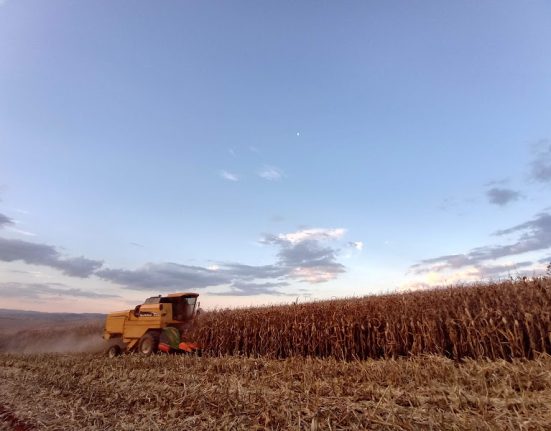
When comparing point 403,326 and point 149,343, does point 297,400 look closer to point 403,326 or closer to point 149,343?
point 403,326

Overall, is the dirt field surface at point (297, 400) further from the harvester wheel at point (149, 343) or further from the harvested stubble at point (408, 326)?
the harvester wheel at point (149, 343)

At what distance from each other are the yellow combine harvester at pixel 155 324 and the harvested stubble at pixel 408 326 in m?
1.14

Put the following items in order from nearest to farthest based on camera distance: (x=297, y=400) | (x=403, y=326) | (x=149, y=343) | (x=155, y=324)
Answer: (x=297, y=400)
(x=403, y=326)
(x=149, y=343)
(x=155, y=324)

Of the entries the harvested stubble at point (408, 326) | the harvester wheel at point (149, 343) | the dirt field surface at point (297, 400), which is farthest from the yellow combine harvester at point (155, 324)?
the dirt field surface at point (297, 400)

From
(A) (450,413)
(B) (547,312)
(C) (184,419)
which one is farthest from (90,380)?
(B) (547,312)

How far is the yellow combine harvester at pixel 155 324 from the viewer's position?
51.2 feet

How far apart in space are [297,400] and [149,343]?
1193 cm

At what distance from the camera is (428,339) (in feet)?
34.8

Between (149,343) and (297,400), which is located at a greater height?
(149,343)

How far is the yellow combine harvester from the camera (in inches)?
614

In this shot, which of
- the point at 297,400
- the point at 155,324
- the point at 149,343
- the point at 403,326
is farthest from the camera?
the point at 155,324

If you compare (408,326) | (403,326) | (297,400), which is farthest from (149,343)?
A: (297,400)

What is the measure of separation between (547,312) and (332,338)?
6.11 metres

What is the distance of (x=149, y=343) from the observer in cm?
1570
